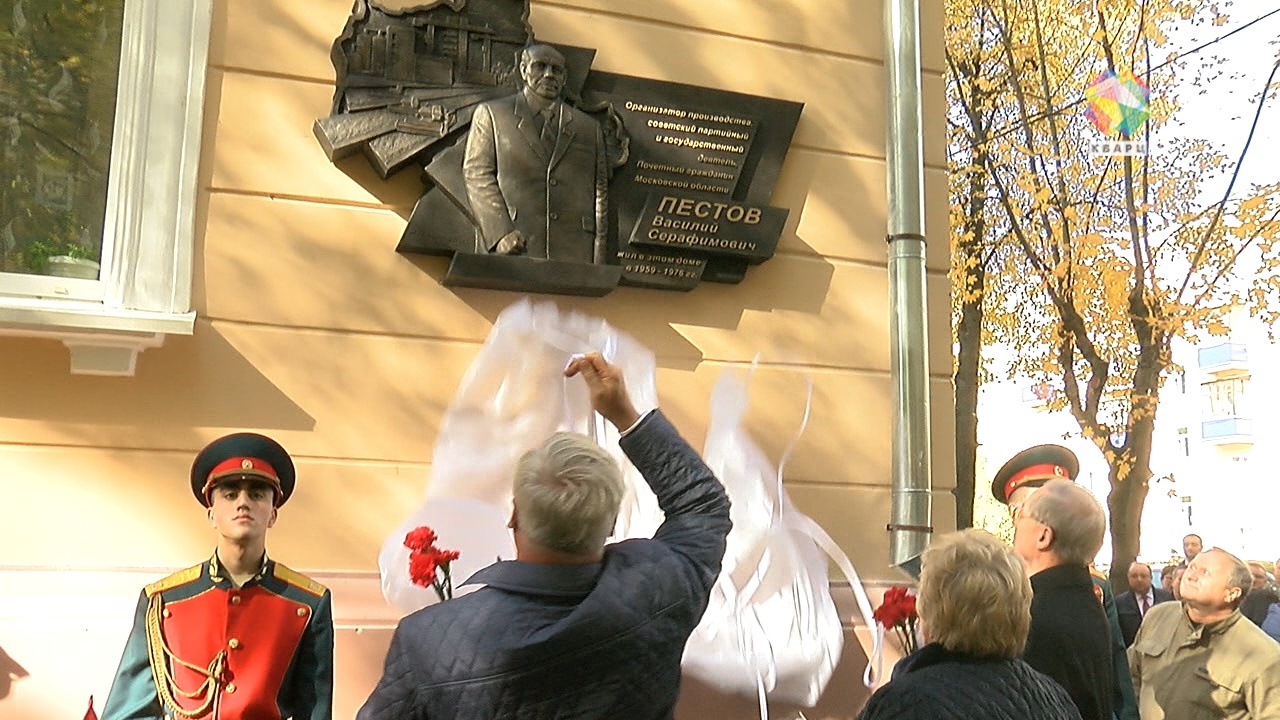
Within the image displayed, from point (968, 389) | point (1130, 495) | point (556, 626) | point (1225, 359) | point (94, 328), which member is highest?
point (1225, 359)

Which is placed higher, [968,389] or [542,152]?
[968,389]

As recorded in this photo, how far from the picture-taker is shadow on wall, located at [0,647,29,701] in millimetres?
3119

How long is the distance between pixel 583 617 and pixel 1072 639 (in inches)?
55.5

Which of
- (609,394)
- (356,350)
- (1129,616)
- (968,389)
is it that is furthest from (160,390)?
(968,389)

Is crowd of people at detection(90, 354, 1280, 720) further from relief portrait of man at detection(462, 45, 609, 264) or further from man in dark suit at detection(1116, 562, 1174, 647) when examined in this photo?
man in dark suit at detection(1116, 562, 1174, 647)

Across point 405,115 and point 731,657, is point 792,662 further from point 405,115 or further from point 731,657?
point 405,115

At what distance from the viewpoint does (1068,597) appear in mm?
2799

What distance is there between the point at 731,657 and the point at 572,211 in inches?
56.2

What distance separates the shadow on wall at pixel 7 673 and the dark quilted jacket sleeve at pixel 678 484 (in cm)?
193

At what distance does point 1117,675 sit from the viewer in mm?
3162

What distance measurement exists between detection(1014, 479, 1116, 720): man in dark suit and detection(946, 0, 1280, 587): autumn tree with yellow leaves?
7.36 metres

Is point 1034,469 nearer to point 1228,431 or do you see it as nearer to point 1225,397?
point 1228,431

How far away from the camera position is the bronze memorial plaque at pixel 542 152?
3668 millimetres

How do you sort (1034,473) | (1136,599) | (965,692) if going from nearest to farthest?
(965,692) < (1034,473) < (1136,599)
